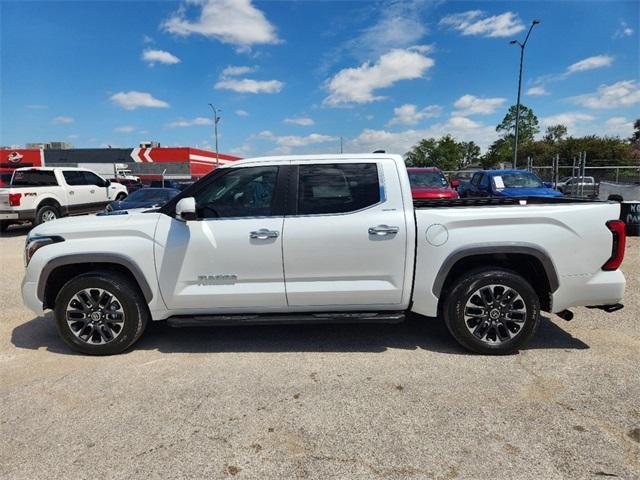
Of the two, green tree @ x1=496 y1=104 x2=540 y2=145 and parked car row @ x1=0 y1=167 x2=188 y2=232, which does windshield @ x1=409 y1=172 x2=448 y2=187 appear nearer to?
parked car row @ x1=0 y1=167 x2=188 y2=232

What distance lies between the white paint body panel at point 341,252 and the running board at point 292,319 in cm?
6

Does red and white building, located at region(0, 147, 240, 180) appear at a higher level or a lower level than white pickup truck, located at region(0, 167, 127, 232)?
higher

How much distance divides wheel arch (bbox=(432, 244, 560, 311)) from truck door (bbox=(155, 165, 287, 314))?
4.81ft

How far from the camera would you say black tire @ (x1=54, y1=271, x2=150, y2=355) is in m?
3.77

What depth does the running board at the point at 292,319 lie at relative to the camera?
12.2 ft

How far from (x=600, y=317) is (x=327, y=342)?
3.15 m

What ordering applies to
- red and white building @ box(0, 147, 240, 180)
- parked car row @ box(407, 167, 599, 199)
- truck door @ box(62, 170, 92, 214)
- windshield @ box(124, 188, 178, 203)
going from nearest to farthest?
1. parked car row @ box(407, 167, 599, 199)
2. windshield @ box(124, 188, 178, 203)
3. truck door @ box(62, 170, 92, 214)
4. red and white building @ box(0, 147, 240, 180)

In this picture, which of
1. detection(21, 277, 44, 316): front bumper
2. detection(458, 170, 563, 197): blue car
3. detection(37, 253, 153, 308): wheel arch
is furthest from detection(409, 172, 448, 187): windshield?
detection(21, 277, 44, 316): front bumper

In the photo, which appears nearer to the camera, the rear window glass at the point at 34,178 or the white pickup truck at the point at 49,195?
the white pickup truck at the point at 49,195

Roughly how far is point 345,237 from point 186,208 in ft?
4.46

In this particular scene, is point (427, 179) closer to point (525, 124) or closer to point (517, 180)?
point (517, 180)

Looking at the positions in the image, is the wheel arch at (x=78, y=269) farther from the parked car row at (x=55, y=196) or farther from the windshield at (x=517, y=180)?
the windshield at (x=517, y=180)

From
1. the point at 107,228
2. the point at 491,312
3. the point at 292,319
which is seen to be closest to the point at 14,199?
the point at 107,228

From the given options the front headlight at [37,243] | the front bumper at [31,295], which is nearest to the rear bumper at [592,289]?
the front headlight at [37,243]
